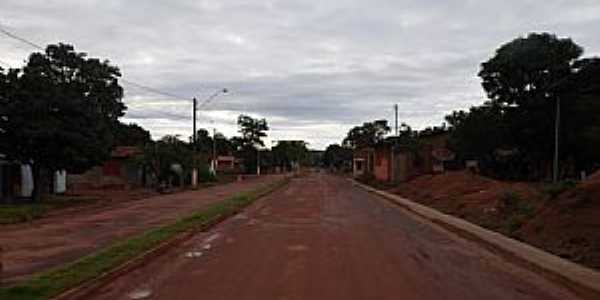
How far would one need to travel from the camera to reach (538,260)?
1655cm

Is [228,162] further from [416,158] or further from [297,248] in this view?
[297,248]

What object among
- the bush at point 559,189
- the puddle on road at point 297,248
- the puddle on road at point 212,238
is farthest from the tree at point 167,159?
the puddle on road at point 297,248

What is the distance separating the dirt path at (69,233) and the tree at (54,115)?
3.95 meters

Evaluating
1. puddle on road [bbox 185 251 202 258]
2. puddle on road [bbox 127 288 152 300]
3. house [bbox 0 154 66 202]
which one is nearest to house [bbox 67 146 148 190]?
house [bbox 0 154 66 202]

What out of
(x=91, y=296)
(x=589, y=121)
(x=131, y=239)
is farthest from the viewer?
(x=589, y=121)

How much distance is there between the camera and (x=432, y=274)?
14.4 m

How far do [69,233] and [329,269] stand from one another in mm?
10862

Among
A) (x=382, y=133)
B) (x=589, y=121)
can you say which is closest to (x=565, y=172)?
(x=589, y=121)

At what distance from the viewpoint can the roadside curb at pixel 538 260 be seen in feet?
43.0

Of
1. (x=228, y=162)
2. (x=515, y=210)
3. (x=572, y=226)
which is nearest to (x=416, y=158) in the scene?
(x=515, y=210)

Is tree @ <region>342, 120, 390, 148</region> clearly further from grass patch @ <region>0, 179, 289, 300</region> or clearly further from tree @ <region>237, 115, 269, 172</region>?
grass patch @ <region>0, 179, 289, 300</region>

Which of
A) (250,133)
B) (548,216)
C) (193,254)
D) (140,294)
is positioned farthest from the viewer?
(250,133)

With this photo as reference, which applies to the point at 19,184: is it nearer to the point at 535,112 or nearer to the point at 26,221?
the point at 26,221

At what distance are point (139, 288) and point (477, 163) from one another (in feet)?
211
